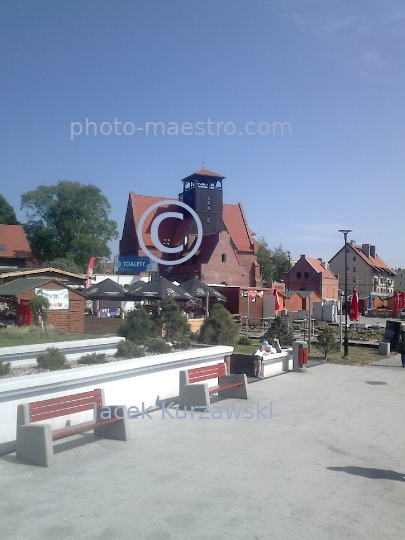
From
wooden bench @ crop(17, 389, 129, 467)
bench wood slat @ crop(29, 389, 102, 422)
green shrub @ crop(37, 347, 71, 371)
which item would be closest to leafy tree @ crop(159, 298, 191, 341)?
green shrub @ crop(37, 347, 71, 371)

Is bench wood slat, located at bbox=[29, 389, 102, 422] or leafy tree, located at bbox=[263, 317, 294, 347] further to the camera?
leafy tree, located at bbox=[263, 317, 294, 347]

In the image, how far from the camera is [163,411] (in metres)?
9.59

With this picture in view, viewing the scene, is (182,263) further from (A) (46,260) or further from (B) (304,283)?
(B) (304,283)

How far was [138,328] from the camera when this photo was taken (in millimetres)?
12578

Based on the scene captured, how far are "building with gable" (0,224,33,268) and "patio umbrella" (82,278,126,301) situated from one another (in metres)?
34.1

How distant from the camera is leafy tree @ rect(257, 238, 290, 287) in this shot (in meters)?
99.1

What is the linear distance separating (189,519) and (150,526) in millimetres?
413

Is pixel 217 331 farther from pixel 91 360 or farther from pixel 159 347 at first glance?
pixel 91 360

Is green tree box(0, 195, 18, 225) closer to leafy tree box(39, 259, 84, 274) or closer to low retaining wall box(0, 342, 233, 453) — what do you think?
leafy tree box(39, 259, 84, 274)

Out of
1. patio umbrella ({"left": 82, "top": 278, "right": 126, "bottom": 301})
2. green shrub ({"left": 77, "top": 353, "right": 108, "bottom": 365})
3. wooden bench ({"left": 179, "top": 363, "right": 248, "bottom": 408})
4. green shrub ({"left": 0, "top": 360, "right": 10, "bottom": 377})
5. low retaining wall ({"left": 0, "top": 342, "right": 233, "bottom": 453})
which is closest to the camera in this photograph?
low retaining wall ({"left": 0, "top": 342, "right": 233, "bottom": 453})

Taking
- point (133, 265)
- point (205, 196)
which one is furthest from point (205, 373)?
point (205, 196)

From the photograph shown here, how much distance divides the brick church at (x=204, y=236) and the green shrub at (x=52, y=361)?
47096mm

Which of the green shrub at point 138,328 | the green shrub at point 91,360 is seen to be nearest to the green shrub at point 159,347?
the green shrub at point 138,328

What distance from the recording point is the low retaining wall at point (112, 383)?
713 cm
